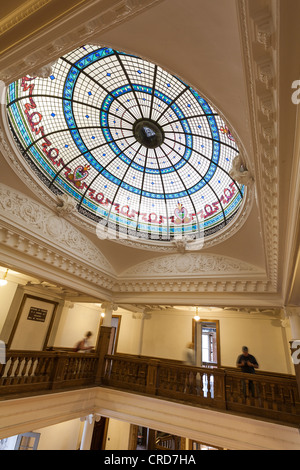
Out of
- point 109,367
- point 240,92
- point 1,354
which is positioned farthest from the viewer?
point 109,367

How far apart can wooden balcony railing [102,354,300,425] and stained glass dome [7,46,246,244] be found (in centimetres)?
466

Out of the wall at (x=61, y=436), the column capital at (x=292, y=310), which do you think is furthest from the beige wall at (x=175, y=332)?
the column capital at (x=292, y=310)

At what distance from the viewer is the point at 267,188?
377 cm

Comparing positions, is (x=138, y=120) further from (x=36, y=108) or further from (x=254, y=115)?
(x=254, y=115)

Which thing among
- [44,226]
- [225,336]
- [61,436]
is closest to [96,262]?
[44,226]

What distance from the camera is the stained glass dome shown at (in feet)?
19.4

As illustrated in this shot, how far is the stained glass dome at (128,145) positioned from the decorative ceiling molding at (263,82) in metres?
2.73

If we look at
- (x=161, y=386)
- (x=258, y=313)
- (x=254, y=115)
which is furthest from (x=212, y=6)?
(x=258, y=313)

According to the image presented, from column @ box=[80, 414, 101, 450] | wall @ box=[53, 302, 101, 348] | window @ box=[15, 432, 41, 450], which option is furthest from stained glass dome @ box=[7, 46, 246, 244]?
window @ box=[15, 432, 41, 450]

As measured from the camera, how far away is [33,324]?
436 inches

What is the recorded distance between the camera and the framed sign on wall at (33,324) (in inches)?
404

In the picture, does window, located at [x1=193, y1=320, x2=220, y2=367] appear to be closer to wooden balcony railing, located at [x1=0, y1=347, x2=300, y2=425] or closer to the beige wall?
the beige wall

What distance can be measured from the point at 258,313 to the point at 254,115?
1078 cm

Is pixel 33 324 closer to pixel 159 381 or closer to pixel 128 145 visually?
pixel 159 381
